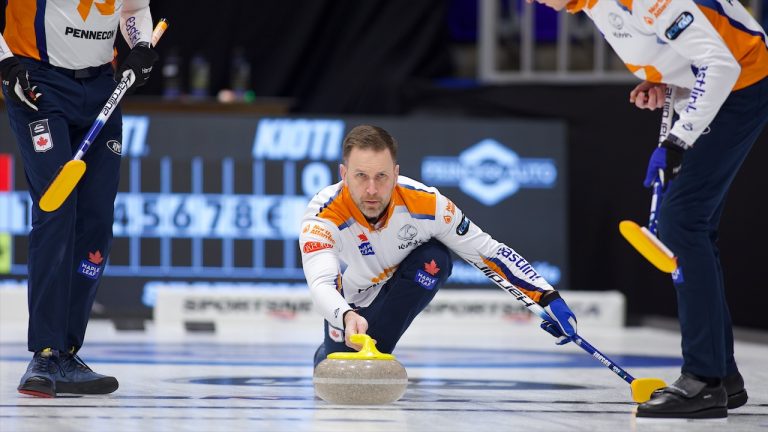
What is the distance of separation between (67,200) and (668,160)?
1.83 metres

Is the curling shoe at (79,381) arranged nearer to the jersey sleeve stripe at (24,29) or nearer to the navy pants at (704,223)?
the jersey sleeve stripe at (24,29)

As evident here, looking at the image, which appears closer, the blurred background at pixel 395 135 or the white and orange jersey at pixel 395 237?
the white and orange jersey at pixel 395 237

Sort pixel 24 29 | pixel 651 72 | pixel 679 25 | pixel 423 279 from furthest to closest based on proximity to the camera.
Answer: pixel 423 279 < pixel 24 29 < pixel 651 72 < pixel 679 25

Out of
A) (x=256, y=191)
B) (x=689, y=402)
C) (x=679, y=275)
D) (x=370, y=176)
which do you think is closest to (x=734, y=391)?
(x=689, y=402)

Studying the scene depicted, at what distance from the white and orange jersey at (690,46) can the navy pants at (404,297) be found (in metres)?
0.92

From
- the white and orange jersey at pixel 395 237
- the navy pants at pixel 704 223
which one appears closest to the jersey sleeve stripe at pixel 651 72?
the navy pants at pixel 704 223

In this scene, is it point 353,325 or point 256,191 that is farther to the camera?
point 256,191

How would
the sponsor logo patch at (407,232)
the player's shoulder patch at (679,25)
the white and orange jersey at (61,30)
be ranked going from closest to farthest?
the player's shoulder patch at (679,25)
the white and orange jersey at (61,30)
the sponsor logo patch at (407,232)

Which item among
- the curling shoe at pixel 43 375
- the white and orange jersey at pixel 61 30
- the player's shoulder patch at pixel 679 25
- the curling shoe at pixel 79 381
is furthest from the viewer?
the white and orange jersey at pixel 61 30

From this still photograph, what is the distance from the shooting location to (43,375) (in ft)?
13.0

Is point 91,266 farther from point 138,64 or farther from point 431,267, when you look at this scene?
point 431,267

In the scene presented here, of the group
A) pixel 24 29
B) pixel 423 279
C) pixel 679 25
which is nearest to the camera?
pixel 679 25

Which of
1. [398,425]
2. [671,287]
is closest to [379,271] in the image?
[398,425]

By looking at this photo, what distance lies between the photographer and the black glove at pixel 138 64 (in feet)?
14.2
